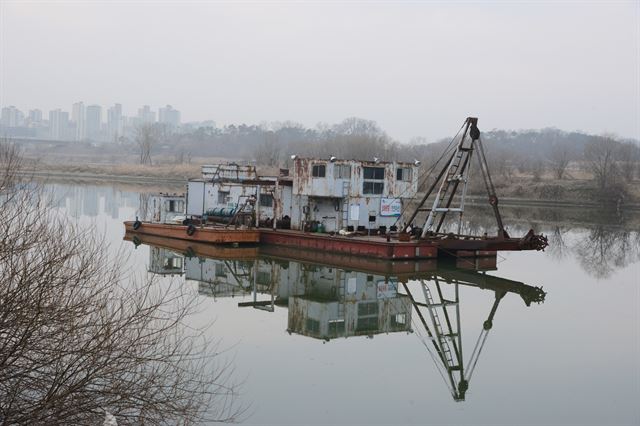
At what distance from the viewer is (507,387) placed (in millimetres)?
15539

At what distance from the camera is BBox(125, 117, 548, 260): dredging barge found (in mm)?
31406

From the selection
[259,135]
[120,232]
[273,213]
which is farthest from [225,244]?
[259,135]

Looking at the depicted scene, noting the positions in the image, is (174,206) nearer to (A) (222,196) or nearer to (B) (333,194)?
(A) (222,196)

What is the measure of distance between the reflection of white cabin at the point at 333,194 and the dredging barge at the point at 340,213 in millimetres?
42

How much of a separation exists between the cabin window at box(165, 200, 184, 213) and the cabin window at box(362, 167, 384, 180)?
10.9 metres

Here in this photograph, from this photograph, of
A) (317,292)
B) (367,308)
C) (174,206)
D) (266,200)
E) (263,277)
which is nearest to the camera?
(367,308)

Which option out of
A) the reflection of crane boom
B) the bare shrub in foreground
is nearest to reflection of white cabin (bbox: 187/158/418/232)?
the reflection of crane boom

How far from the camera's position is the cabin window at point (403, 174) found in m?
35.6

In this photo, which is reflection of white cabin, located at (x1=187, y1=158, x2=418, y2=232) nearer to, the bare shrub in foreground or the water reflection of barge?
the water reflection of barge

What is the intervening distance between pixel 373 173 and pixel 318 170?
2.44 metres

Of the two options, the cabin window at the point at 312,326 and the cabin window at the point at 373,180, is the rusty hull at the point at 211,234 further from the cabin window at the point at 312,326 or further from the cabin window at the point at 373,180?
the cabin window at the point at 312,326

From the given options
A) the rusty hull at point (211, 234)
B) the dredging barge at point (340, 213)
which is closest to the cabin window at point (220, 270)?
the rusty hull at point (211, 234)

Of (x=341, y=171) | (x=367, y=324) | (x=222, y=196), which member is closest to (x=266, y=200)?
(x=222, y=196)

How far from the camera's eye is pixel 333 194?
34156mm
